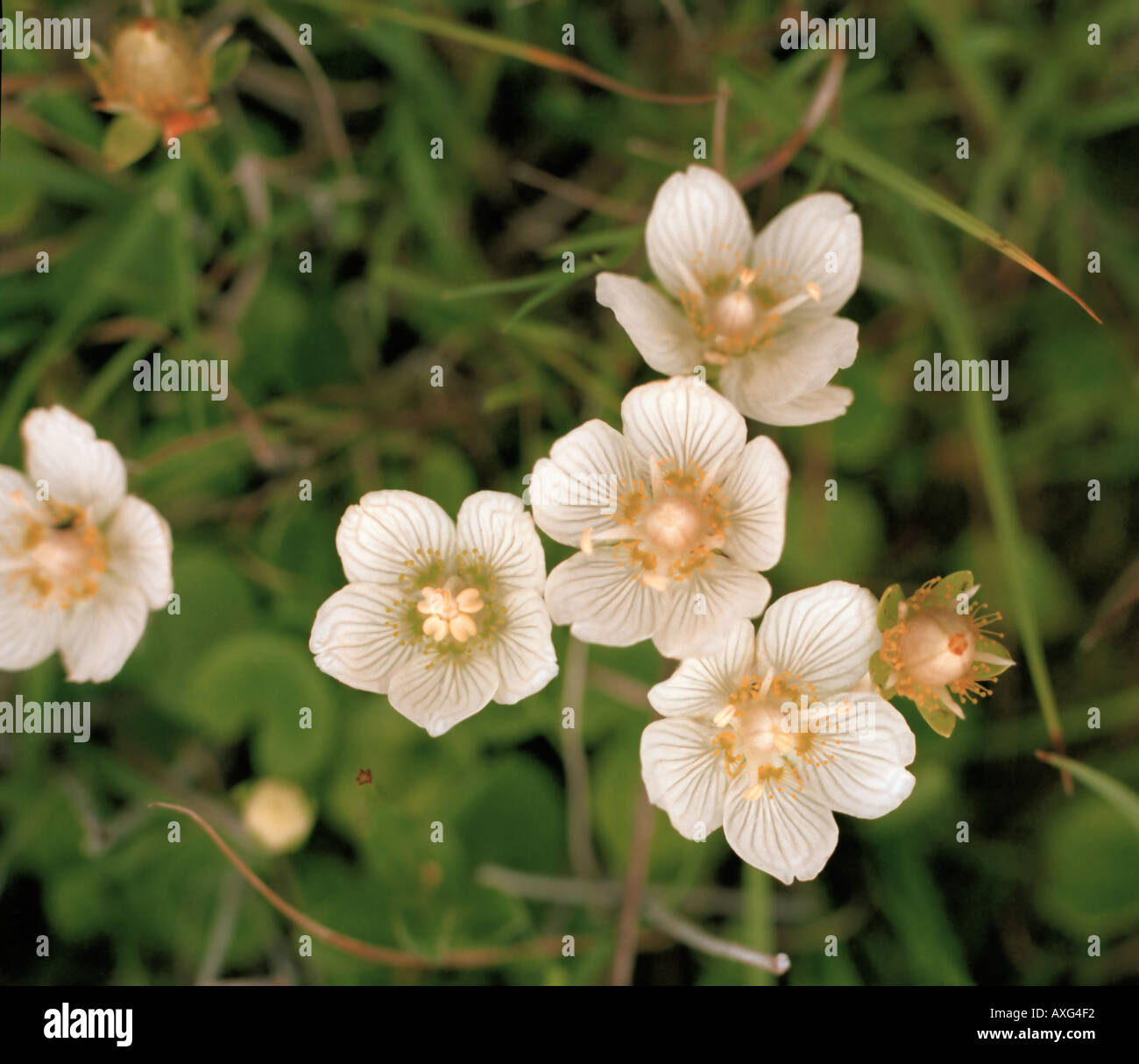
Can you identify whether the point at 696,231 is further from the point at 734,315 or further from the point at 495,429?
the point at 495,429

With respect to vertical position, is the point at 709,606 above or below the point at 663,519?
below

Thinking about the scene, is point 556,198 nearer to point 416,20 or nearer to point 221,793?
point 416,20

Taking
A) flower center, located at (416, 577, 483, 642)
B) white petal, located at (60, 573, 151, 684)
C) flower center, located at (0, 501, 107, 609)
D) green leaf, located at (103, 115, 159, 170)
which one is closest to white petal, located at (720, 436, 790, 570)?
flower center, located at (416, 577, 483, 642)

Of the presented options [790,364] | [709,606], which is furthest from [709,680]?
[790,364]

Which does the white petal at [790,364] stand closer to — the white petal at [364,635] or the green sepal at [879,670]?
the green sepal at [879,670]

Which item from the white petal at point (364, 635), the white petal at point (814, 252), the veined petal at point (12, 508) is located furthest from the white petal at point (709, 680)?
the veined petal at point (12, 508)
